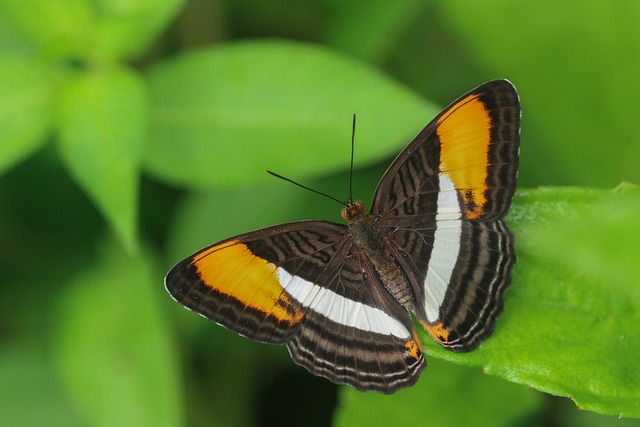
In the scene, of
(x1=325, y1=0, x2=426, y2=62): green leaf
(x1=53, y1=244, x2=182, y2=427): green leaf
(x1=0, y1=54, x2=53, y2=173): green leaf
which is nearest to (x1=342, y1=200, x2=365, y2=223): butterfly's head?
(x1=53, y1=244, x2=182, y2=427): green leaf

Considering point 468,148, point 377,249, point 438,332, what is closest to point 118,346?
point 377,249

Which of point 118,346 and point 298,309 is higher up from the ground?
point 298,309

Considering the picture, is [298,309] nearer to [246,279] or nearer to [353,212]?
[246,279]

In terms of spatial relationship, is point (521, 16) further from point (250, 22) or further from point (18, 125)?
point (18, 125)

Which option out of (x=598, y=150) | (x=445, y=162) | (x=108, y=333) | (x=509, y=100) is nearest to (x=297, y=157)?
(x=445, y=162)

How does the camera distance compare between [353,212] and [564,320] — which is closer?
[564,320]

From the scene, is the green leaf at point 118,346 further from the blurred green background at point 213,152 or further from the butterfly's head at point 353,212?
the butterfly's head at point 353,212

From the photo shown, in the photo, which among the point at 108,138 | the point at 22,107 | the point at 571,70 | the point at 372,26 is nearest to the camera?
the point at 108,138

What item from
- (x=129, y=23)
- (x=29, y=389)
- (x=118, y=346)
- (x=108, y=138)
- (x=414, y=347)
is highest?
(x=129, y=23)
